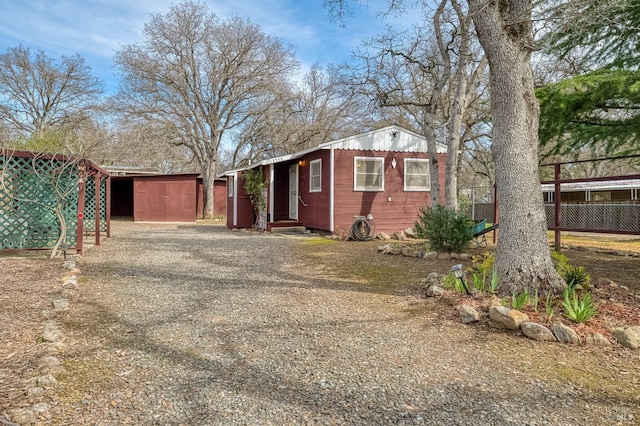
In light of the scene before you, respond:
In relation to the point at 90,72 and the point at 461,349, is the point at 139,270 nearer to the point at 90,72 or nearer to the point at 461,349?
the point at 461,349

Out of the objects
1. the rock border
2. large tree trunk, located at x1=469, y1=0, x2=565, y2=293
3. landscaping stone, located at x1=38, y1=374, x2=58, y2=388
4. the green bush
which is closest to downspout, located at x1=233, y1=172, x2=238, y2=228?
the green bush

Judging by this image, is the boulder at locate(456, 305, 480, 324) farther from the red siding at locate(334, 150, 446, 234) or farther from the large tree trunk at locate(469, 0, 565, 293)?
the red siding at locate(334, 150, 446, 234)

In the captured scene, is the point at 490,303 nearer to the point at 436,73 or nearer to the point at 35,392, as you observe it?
the point at 35,392

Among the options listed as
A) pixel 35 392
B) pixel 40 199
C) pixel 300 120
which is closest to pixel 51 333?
pixel 35 392

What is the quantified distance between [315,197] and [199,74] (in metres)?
12.7

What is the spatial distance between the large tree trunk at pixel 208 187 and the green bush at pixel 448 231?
16326mm

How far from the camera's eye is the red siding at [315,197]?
36.8ft

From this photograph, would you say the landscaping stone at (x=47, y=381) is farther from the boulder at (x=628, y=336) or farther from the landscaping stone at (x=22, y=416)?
the boulder at (x=628, y=336)

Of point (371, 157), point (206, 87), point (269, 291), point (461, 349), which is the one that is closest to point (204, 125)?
point (206, 87)

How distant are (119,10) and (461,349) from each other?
1402 centimetres

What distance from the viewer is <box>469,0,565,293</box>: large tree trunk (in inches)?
156

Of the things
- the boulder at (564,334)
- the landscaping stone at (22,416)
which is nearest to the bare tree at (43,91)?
the landscaping stone at (22,416)

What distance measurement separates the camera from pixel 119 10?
12312 mm

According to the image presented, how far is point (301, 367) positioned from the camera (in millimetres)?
2559
